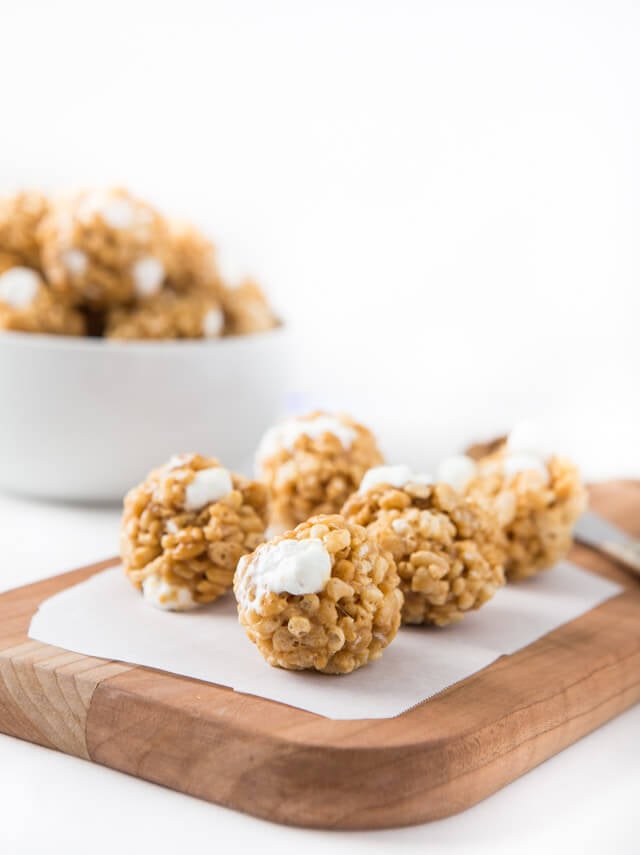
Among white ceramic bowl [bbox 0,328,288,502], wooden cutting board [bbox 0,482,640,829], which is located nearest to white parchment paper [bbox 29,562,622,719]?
wooden cutting board [bbox 0,482,640,829]

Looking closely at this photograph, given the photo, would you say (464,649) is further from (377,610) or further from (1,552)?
(1,552)

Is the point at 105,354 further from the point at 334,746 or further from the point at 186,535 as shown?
the point at 334,746

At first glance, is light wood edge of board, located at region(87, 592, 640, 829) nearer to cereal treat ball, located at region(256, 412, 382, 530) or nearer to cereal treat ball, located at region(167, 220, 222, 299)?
cereal treat ball, located at region(256, 412, 382, 530)

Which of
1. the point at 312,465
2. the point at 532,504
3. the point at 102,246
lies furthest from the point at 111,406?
the point at 532,504

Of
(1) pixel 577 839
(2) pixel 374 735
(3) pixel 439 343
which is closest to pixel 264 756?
(2) pixel 374 735

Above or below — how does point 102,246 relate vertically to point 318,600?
above
